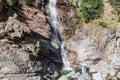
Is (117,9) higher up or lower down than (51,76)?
higher up

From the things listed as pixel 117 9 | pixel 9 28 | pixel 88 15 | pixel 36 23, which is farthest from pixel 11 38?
pixel 117 9

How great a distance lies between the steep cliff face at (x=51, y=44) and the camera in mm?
30906

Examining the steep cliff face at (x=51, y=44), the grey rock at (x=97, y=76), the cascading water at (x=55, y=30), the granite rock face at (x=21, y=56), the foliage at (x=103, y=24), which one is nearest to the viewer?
the granite rock face at (x=21, y=56)

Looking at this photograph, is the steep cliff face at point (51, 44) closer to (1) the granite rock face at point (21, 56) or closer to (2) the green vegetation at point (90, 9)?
(1) the granite rock face at point (21, 56)

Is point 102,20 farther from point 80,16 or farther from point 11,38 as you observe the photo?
point 11,38

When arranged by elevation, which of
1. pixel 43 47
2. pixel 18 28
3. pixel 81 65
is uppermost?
pixel 18 28

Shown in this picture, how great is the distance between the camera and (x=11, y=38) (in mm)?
31797

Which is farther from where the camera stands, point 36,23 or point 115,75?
point 36,23

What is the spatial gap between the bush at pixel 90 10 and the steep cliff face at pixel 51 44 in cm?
66

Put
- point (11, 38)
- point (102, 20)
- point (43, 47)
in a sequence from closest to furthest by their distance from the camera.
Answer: point (11, 38) < point (43, 47) < point (102, 20)

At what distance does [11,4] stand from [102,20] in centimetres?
1110

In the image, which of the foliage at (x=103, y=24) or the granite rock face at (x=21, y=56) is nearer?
the granite rock face at (x=21, y=56)

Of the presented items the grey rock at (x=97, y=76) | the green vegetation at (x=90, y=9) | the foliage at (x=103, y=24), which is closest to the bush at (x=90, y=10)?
the green vegetation at (x=90, y=9)

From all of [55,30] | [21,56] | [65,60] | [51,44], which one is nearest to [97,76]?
[65,60]
